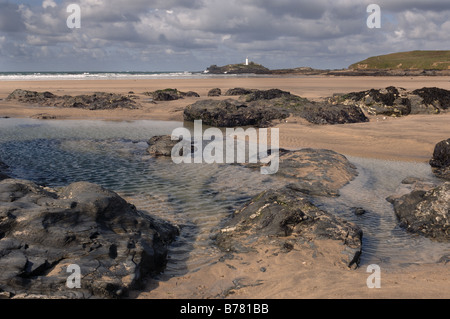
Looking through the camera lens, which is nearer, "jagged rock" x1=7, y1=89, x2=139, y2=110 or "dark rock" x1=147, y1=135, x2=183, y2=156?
"dark rock" x1=147, y1=135, x2=183, y2=156

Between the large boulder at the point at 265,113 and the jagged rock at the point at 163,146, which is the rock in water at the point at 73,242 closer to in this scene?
the jagged rock at the point at 163,146

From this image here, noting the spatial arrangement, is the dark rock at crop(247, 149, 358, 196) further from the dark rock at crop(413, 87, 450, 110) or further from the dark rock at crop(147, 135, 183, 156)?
the dark rock at crop(413, 87, 450, 110)

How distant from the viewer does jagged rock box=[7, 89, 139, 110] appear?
1067 inches

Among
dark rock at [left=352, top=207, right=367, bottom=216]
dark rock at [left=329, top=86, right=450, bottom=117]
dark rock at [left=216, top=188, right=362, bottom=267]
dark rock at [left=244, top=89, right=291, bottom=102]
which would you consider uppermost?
dark rock at [left=244, top=89, right=291, bottom=102]

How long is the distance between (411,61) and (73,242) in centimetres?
12585

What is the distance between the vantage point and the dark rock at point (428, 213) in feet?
23.1

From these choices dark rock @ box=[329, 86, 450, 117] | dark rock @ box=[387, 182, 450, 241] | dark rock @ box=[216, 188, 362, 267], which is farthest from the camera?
dark rock @ box=[329, 86, 450, 117]

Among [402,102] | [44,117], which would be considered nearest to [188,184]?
[44,117]

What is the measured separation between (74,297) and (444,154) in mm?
12187

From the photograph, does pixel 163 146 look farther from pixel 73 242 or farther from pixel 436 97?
pixel 436 97

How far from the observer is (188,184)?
10328mm

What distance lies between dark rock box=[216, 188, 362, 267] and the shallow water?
1.20 feet

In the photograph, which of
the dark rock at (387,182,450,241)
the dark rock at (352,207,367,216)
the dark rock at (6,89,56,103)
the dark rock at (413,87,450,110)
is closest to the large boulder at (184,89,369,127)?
the dark rock at (413,87,450,110)

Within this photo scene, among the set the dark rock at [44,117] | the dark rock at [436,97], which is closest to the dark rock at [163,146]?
the dark rock at [44,117]
